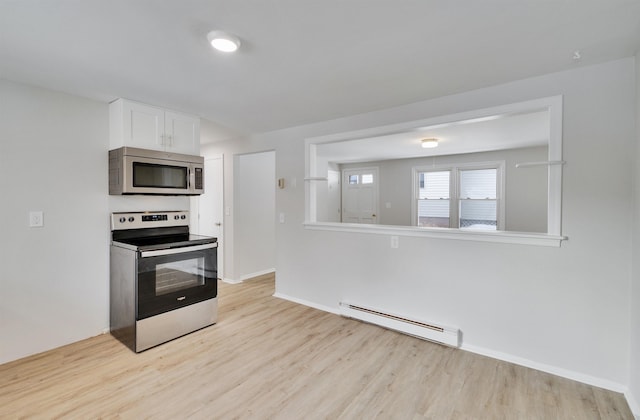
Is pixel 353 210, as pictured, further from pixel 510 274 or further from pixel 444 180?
pixel 510 274

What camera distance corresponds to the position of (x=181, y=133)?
10.4 ft

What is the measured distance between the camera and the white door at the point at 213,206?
188 inches

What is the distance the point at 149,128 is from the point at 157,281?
1491 millimetres

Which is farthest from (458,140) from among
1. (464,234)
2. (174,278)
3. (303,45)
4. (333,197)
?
(174,278)

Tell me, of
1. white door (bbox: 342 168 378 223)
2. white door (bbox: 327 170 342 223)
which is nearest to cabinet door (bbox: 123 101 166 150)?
white door (bbox: 327 170 342 223)

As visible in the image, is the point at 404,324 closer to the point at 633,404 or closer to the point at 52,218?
the point at 633,404

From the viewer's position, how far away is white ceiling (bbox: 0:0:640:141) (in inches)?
59.0

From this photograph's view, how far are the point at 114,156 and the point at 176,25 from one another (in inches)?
69.7

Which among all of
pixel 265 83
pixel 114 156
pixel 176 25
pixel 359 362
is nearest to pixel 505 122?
pixel 265 83

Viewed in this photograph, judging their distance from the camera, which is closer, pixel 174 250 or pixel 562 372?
pixel 562 372

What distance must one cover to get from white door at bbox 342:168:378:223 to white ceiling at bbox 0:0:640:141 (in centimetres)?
493

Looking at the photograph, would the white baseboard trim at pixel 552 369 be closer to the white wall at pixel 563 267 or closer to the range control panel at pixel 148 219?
the white wall at pixel 563 267

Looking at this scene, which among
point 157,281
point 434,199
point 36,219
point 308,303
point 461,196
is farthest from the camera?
point 434,199

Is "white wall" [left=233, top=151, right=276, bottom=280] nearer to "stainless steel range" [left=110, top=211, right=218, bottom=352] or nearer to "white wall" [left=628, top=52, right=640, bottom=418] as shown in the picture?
"stainless steel range" [left=110, top=211, right=218, bottom=352]
